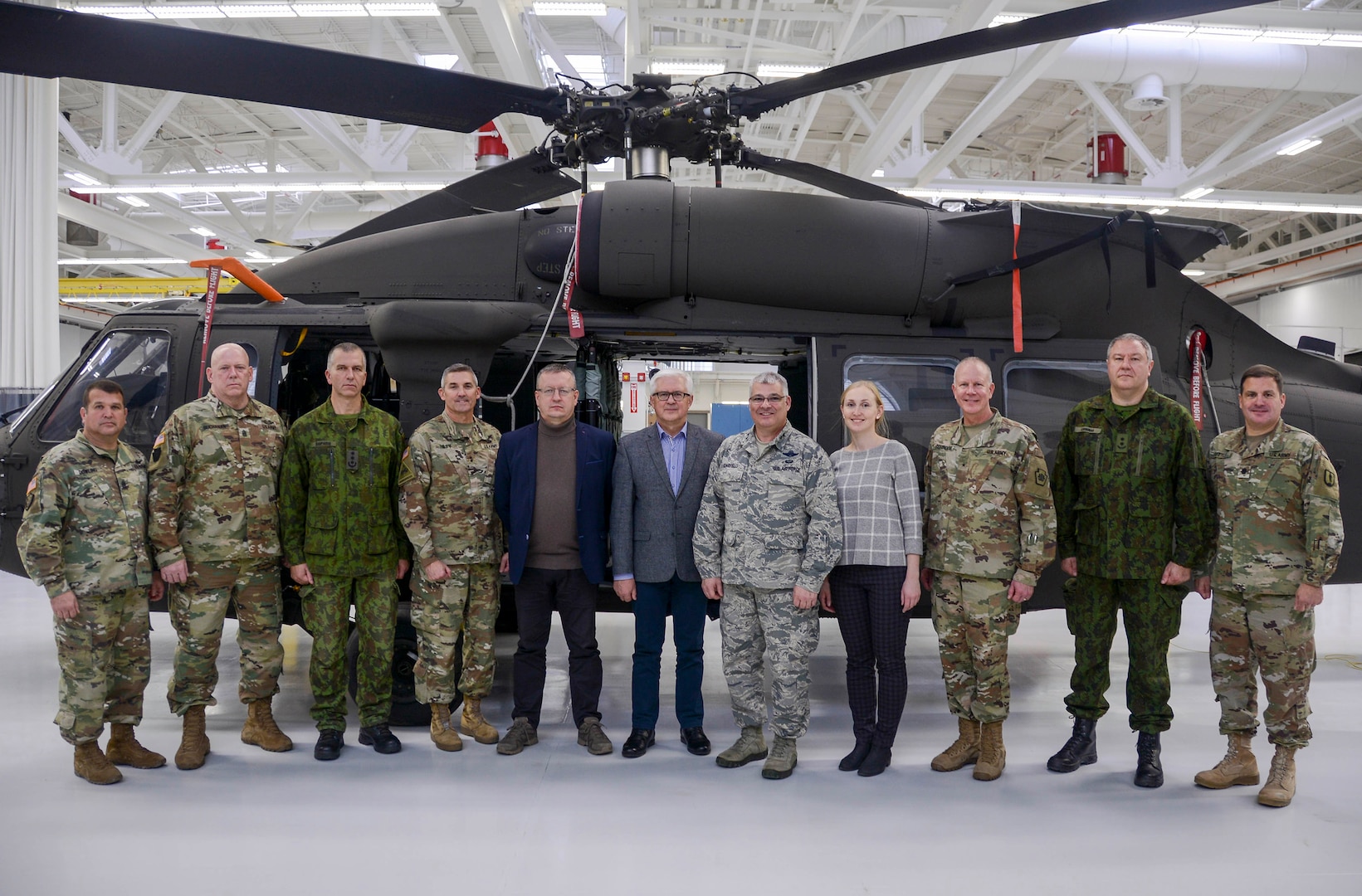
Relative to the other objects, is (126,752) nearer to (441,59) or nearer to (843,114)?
(441,59)

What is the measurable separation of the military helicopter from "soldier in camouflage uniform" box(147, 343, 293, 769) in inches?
20.1

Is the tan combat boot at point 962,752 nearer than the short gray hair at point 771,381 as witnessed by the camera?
No

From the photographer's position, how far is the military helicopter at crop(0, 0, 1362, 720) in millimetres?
4480

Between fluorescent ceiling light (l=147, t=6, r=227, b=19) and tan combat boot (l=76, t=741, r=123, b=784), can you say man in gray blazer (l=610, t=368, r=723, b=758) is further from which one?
fluorescent ceiling light (l=147, t=6, r=227, b=19)

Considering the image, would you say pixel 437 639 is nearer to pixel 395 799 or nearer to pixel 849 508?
pixel 395 799

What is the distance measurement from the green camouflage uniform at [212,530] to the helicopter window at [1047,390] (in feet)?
12.2

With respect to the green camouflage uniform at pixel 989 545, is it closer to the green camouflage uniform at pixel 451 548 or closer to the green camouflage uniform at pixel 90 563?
the green camouflage uniform at pixel 451 548

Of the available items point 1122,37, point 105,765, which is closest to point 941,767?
point 105,765

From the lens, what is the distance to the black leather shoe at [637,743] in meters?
3.98

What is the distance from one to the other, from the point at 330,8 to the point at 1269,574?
25.1ft

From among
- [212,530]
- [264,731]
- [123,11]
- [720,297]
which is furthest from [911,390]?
[123,11]

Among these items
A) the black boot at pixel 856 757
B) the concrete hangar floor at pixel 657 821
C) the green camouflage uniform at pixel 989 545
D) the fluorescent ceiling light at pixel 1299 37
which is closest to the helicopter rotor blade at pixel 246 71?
the green camouflage uniform at pixel 989 545

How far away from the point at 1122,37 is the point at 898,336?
686 cm

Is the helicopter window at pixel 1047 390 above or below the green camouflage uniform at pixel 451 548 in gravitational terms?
above
